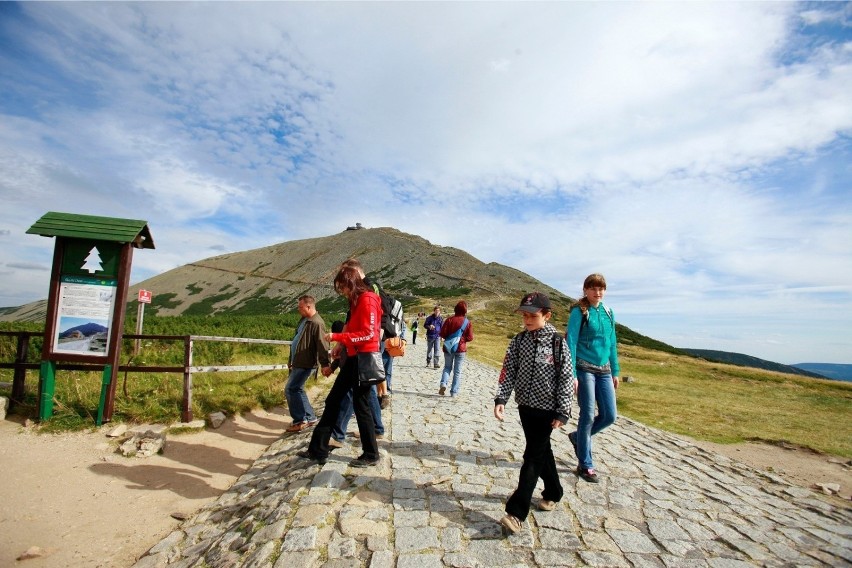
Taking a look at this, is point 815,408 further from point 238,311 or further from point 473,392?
point 238,311

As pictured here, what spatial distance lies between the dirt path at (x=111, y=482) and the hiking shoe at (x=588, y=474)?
3.68 meters

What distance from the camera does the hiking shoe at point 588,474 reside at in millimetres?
4766

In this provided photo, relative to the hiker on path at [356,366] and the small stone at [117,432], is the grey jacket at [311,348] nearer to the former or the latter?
the hiker on path at [356,366]

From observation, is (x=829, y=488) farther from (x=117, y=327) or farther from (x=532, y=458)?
(x=117, y=327)

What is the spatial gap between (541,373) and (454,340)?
225 inches

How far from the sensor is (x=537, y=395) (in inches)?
146

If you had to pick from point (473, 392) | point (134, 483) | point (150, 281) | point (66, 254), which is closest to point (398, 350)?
point (134, 483)

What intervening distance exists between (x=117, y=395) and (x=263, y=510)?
18.3 ft

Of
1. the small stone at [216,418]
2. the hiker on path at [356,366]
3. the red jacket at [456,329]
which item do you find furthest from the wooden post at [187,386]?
the red jacket at [456,329]

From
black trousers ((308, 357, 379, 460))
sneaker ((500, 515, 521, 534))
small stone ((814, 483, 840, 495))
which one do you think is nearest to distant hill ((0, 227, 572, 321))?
small stone ((814, 483, 840, 495))

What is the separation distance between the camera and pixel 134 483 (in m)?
5.36

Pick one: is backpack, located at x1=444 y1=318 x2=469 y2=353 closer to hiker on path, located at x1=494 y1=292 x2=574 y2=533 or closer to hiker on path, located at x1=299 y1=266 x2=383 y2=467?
hiker on path, located at x1=299 y1=266 x2=383 y2=467

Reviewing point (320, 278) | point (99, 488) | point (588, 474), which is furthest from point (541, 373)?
point (320, 278)

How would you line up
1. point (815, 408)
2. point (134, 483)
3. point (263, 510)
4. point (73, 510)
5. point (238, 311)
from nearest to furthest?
1. point (263, 510)
2. point (73, 510)
3. point (134, 483)
4. point (815, 408)
5. point (238, 311)
